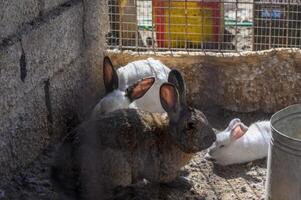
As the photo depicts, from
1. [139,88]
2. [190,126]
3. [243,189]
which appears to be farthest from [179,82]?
[243,189]

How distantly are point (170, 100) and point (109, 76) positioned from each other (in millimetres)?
726

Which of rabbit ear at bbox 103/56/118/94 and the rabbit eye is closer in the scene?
the rabbit eye

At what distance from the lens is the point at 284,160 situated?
3.19 m

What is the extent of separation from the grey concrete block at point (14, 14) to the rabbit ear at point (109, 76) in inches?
24.6

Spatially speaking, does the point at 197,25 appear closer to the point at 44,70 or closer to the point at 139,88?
the point at 139,88

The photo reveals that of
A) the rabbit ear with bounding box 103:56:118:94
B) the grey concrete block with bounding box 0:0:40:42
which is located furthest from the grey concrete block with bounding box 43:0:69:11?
the rabbit ear with bounding box 103:56:118:94

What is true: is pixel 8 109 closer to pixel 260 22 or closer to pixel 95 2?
pixel 95 2

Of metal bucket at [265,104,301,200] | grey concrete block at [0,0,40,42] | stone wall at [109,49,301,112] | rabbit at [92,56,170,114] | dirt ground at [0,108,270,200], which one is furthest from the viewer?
stone wall at [109,49,301,112]

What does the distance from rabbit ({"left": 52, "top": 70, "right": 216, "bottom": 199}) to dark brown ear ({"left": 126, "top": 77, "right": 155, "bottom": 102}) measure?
0.38 metres

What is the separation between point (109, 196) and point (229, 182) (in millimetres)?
762

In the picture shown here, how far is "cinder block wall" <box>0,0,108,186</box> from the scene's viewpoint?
3537 millimetres

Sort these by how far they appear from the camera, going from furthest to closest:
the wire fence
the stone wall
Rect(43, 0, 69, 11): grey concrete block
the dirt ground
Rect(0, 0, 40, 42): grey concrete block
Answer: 1. the wire fence
2. the stone wall
3. Rect(43, 0, 69, 11): grey concrete block
4. the dirt ground
5. Rect(0, 0, 40, 42): grey concrete block

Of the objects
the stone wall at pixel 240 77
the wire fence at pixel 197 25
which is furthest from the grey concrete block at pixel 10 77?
the wire fence at pixel 197 25

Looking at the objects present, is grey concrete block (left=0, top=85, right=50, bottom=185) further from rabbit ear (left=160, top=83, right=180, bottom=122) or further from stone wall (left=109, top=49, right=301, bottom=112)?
stone wall (left=109, top=49, right=301, bottom=112)
